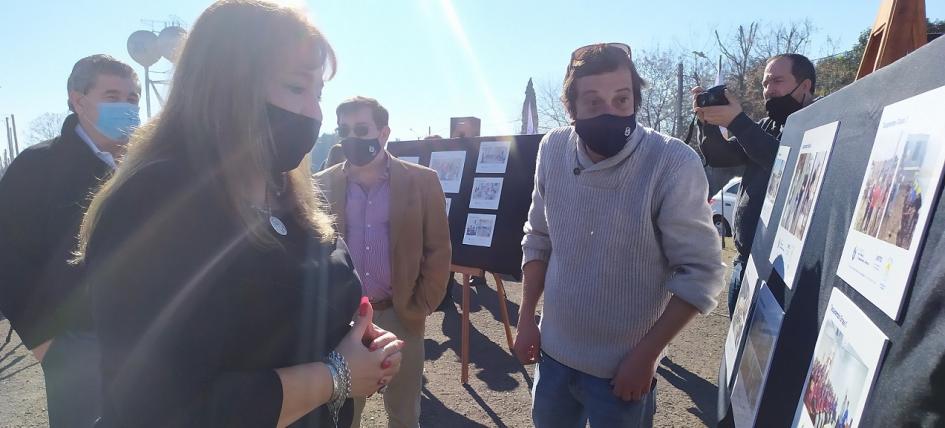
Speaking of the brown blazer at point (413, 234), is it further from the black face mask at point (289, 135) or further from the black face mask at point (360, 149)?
the black face mask at point (289, 135)

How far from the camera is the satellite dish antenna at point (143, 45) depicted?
1223 cm

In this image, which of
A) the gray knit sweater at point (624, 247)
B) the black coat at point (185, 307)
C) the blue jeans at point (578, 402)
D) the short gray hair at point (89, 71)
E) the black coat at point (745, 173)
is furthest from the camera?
the black coat at point (745, 173)

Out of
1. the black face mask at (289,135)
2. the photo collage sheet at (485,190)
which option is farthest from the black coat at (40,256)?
the photo collage sheet at (485,190)

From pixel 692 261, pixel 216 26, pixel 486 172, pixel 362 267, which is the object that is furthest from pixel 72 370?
pixel 486 172

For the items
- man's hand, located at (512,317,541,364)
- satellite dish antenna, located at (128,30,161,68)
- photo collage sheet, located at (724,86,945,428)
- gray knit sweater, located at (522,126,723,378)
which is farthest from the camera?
satellite dish antenna, located at (128,30,161,68)

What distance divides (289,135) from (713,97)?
190cm

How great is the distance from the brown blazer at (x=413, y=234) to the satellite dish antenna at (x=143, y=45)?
39.8ft

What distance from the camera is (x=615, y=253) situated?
179cm

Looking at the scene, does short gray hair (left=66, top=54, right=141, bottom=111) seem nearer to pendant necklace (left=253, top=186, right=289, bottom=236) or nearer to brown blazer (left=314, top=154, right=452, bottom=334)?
brown blazer (left=314, top=154, right=452, bottom=334)

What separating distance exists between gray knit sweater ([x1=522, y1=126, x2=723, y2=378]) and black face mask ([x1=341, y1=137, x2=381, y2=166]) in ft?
4.23

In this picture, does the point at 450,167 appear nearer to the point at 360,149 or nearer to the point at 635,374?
the point at 360,149

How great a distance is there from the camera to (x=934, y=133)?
0.80m

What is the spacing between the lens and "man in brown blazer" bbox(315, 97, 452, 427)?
112 inches

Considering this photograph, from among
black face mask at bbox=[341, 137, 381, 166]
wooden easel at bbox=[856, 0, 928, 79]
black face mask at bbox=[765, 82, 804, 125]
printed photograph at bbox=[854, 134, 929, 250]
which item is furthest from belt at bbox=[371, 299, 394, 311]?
black face mask at bbox=[765, 82, 804, 125]
